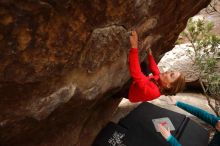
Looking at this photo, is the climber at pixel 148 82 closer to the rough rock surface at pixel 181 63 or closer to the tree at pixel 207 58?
the tree at pixel 207 58

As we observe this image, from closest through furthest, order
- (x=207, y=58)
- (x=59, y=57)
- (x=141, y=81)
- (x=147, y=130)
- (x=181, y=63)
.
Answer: (x=59, y=57) < (x=141, y=81) < (x=147, y=130) < (x=207, y=58) < (x=181, y=63)

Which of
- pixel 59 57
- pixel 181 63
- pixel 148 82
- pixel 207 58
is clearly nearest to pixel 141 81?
pixel 148 82

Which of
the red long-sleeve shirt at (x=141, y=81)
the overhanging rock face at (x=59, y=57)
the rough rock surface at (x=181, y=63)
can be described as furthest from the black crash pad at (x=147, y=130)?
the rough rock surface at (x=181, y=63)

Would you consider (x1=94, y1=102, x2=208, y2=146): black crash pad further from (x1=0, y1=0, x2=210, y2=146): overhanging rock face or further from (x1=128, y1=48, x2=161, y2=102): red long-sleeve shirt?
(x1=128, y1=48, x2=161, y2=102): red long-sleeve shirt

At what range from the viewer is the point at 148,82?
495cm

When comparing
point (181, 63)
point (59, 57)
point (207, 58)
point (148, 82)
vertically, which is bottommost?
→ point (181, 63)

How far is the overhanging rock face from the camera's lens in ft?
10.7

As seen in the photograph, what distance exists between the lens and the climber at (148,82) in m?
4.77

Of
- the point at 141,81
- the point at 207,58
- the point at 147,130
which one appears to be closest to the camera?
the point at 141,81

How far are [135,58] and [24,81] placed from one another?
5.80ft

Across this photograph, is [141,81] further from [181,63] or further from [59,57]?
[181,63]

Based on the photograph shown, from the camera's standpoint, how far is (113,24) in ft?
14.0

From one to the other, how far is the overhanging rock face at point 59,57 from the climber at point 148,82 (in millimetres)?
150

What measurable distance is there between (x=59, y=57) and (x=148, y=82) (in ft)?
5.58
